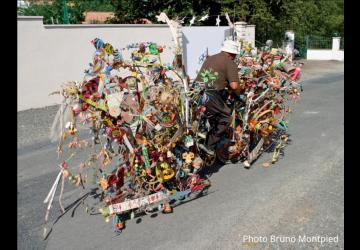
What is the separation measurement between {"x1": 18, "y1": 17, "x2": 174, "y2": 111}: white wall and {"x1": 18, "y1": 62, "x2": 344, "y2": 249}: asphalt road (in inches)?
183

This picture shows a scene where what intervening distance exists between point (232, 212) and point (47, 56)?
28.4ft

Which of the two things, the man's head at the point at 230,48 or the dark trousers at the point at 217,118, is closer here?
the dark trousers at the point at 217,118

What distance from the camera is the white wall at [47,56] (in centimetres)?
1065

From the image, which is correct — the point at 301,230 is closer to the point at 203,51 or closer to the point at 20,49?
the point at 20,49

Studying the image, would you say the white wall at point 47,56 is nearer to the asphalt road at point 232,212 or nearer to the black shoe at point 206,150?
the asphalt road at point 232,212

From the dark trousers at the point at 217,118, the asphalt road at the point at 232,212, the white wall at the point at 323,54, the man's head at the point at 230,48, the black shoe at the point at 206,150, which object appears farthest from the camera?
the white wall at the point at 323,54

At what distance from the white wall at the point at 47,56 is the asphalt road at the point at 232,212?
4.64 m

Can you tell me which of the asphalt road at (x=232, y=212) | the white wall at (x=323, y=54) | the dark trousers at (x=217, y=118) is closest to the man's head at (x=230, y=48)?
the dark trousers at (x=217, y=118)

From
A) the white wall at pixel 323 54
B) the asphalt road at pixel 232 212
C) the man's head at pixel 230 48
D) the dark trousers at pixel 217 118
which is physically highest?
the white wall at pixel 323 54

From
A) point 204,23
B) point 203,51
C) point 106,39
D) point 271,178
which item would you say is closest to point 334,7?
point 204,23

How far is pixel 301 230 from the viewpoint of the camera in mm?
3850

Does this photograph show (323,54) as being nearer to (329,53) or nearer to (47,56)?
(329,53)

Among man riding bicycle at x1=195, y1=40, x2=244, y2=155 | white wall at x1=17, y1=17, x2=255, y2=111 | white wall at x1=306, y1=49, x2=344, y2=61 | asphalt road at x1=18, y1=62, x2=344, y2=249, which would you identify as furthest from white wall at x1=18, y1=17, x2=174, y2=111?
white wall at x1=306, y1=49, x2=344, y2=61

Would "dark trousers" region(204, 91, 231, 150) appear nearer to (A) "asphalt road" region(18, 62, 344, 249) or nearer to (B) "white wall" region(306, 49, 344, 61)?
(A) "asphalt road" region(18, 62, 344, 249)
